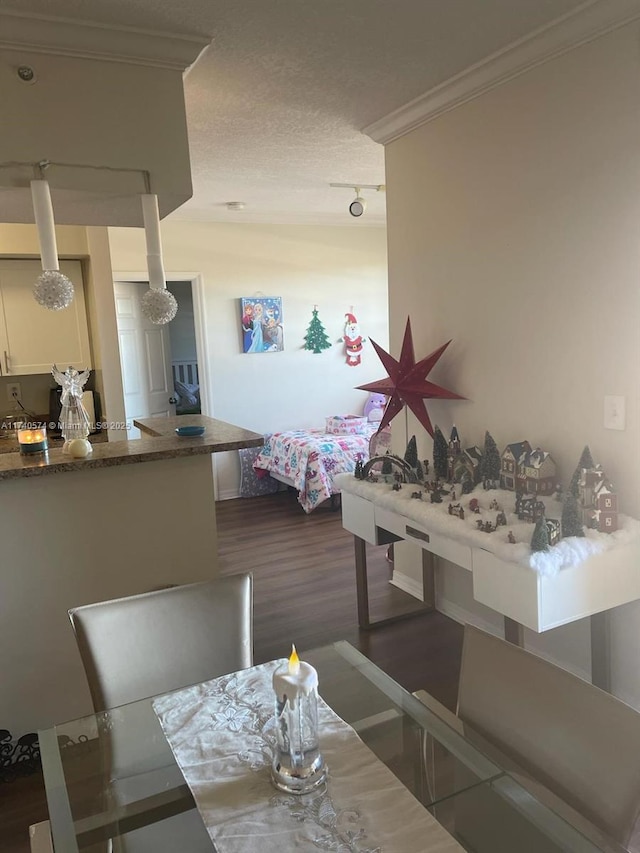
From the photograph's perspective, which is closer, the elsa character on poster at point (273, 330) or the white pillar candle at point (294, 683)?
the white pillar candle at point (294, 683)

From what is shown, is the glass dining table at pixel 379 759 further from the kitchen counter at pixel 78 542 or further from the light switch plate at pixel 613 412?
the light switch plate at pixel 613 412

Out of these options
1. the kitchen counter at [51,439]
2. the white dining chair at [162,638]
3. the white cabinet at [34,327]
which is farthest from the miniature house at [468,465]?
the white cabinet at [34,327]

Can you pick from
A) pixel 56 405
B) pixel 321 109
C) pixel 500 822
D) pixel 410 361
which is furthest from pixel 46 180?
pixel 56 405

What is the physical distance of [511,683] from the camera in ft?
4.57

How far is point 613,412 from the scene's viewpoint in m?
2.35

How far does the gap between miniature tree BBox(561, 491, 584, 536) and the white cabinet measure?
11.4ft

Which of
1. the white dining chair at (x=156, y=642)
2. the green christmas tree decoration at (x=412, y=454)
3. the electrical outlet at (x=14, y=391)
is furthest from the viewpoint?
the electrical outlet at (x=14, y=391)

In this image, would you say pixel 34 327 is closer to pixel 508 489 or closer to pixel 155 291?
pixel 155 291

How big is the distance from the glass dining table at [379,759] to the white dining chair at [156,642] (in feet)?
→ 0.14

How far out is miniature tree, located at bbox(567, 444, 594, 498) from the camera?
2.34m

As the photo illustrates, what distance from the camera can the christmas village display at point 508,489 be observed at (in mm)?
2234

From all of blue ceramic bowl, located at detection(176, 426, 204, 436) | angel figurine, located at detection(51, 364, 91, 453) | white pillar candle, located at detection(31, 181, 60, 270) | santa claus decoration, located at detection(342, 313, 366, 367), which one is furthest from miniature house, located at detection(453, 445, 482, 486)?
santa claus decoration, located at detection(342, 313, 366, 367)

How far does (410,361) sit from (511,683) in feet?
6.41

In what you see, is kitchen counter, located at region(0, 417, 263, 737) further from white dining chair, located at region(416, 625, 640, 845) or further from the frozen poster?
the frozen poster
